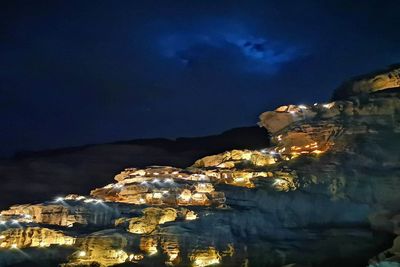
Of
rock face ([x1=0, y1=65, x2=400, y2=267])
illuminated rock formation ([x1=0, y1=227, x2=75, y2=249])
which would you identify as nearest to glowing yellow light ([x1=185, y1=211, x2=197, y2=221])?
rock face ([x1=0, y1=65, x2=400, y2=267])

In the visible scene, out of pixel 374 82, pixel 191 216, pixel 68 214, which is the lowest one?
pixel 191 216

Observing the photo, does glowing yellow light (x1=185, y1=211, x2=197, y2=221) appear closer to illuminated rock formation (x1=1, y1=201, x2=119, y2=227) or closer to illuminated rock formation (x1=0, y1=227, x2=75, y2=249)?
illuminated rock formation (x1=1, y1=201, x2=119, y2=227)

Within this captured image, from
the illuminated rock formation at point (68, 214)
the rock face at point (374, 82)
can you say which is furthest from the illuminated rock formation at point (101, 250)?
the rock face at point (374, 82)

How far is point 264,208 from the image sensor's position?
50531 millimetres

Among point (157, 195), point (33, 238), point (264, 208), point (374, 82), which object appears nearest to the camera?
point (33, 238)

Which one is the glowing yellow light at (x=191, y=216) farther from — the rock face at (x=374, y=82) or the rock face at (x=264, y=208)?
the rock face at (x=374, y=82)

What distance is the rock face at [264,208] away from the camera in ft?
141

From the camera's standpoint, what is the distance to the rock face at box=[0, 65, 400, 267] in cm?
4288

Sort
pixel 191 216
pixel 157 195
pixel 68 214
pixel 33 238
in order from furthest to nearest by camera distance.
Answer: pixel 157 195
pixel 68 214
pixel 191 216
pixel 33 238

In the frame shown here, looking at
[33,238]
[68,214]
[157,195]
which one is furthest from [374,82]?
[33,238]

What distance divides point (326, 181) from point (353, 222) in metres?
5.44

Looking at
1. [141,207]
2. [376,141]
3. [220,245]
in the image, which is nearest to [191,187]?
[141,207]

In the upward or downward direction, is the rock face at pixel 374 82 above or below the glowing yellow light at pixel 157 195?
above

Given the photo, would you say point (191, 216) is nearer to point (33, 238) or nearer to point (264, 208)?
point (264, 208)
